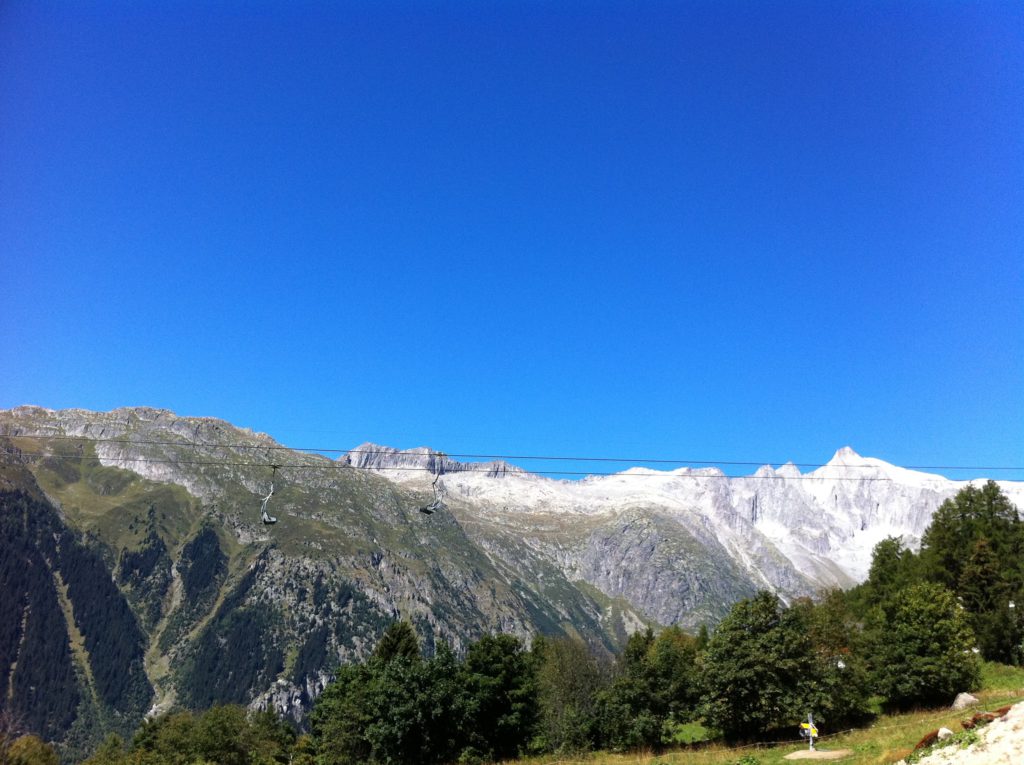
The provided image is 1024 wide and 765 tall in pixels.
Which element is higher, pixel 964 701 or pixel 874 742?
pixel 874 742

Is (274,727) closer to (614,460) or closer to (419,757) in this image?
(419,757)

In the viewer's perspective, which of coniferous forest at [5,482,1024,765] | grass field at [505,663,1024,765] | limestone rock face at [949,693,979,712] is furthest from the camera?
coniferous forest at [5,482,1024,765]

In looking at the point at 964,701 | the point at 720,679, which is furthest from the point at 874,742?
the point at 720,679

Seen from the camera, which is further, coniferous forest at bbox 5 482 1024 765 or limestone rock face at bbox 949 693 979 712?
coniferous forest at bbox 5 482 1024 765

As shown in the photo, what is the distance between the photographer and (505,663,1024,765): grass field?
108ft

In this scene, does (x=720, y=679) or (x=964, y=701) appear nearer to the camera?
(x=964, y=701)

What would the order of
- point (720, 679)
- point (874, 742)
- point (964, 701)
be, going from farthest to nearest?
point (720, 679), point (964, 701), point (874, 742)

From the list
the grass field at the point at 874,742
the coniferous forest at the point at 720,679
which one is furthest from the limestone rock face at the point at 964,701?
the coniferous forest at the point at 720,679

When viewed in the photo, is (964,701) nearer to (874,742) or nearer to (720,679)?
(874,742)

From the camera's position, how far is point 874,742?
3716 centimetres

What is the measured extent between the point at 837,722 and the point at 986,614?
23248 millimetres

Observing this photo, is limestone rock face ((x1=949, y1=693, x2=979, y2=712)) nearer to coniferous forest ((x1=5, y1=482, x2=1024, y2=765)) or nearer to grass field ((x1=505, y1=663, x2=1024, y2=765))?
grass field ((x1=505, y1=663, x2=1024, y2=765))

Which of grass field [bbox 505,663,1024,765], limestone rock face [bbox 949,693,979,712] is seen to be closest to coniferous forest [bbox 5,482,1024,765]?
limestone rock face [bbox 949,693,979,712]

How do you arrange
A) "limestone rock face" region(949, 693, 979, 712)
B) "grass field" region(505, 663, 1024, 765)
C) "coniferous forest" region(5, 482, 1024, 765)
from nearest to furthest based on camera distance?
"grass field" region(505, 663, 1024, 765), "limestone rock face" region(949, 693, 979, 712), "coniferous forest" region(5, 482, 1024, 765)
